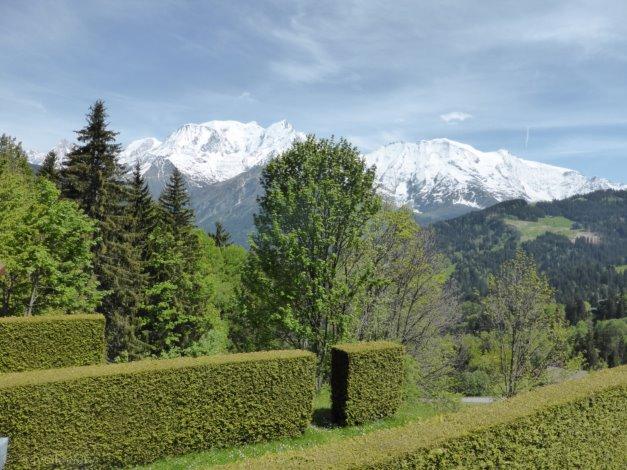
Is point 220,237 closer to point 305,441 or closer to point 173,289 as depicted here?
point 173,289

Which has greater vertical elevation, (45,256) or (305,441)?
(45,256)

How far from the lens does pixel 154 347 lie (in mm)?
40188

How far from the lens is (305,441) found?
54.7ft

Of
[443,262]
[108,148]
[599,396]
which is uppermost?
[108,148]

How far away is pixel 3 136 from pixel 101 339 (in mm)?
65809

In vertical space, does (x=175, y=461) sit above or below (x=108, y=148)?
below

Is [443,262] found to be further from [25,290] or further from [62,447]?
[25,290]

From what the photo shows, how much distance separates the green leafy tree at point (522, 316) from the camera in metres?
30.5

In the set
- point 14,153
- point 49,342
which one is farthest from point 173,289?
point 14,153

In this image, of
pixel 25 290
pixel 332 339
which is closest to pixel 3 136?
pixel 25 290

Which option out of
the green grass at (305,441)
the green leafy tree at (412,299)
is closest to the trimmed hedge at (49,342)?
the green grass at (305,441)

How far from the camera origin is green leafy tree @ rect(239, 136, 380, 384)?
74.4 ft

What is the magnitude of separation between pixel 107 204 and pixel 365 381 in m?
27.6

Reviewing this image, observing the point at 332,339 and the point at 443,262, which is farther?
the point at 443,262
